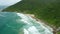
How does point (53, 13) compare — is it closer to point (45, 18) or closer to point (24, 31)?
point (45, 18)

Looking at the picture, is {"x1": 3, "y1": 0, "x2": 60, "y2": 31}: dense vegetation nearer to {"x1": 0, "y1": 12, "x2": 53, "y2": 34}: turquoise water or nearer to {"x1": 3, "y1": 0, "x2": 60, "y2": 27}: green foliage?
{"x1": 3, "y1": 0, "x2": 60, "y2": 27}: green foliage

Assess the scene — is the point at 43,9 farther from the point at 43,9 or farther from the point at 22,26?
the point at 22,26

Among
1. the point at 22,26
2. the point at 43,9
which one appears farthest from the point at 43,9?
the point at 22,26

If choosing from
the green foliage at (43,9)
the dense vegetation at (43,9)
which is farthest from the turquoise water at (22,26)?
the green foliage at (43,9)

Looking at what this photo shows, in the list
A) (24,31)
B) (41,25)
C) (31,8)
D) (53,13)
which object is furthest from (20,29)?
(31,8)

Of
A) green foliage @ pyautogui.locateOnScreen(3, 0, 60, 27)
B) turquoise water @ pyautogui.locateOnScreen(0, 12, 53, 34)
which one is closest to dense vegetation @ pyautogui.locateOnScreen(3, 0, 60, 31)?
green foliage @ pyautogui.locateOnScreen(3, 0, 60, 27)

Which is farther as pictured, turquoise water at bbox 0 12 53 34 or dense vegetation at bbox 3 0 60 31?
dense vegetation at bbox 3 0 60 31

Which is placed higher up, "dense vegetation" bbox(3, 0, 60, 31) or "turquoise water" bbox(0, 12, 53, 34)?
"dense vegetation" bbox(3, 0, 60, 31)

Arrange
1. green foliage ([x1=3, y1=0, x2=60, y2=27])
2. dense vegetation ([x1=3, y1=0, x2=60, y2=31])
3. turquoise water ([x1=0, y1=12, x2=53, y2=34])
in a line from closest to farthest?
turquoise water ([x1=0, y1=12, x2=53, y2=34]) < dense vegetation ([x1=3, y1=0, x2=60, y2=31]) < green foliage ([x1=3, y1=0, x2=60, y2=27])
